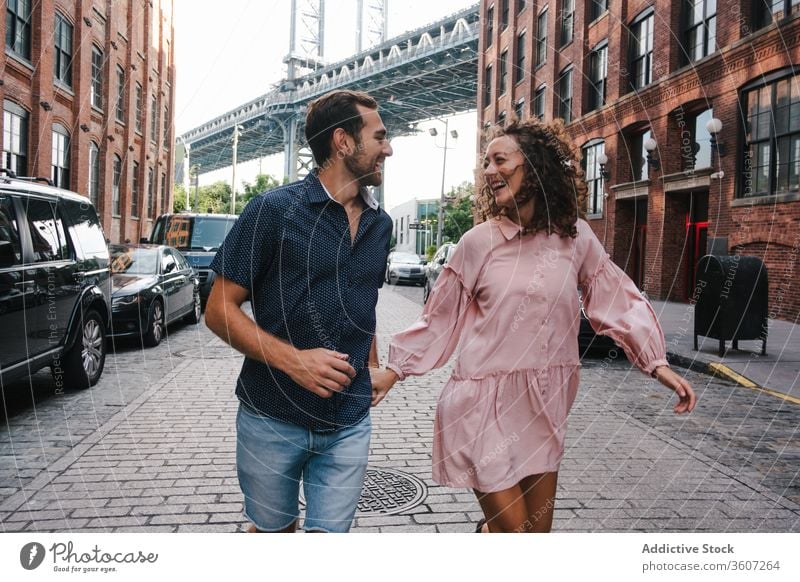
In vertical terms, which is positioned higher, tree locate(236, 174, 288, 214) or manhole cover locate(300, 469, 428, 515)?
tree locate(236, 174, 288, 214)

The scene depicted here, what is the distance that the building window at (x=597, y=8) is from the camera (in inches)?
144

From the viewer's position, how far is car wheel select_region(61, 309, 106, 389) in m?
6.89

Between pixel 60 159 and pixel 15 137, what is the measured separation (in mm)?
1777

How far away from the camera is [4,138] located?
5.35 metres

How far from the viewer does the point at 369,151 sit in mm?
2178

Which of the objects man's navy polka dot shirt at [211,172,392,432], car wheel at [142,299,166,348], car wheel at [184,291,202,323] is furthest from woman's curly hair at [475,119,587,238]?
car wheel at [184,291,202,323]

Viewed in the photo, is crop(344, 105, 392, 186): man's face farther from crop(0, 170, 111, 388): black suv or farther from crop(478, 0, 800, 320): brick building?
crop(478, 0, 800, 320): brick building

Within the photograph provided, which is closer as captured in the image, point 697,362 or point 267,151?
point 267,151

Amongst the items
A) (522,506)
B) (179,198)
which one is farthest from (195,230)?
(522,506)

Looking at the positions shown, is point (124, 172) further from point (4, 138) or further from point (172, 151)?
point (4, 138)

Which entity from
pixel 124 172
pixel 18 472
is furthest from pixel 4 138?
pixel 18 472

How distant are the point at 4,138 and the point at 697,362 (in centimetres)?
894

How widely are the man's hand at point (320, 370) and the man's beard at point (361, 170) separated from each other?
58 centimetres

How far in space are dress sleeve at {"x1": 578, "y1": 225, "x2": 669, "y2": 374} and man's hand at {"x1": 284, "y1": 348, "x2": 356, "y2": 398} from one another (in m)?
1.03
